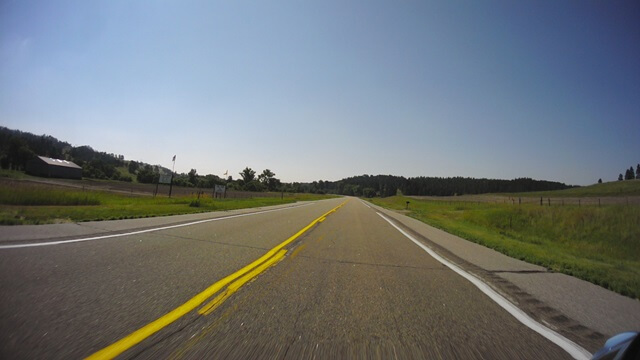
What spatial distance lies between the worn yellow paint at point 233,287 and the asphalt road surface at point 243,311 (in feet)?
0.19

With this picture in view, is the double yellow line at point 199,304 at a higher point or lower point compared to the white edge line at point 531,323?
higher

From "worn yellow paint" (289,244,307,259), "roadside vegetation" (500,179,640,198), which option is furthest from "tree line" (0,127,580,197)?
"worn yellow paint" (289,244,307,259)

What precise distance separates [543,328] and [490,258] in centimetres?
469

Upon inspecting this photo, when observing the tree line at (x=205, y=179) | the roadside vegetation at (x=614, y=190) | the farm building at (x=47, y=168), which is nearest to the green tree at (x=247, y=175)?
the tree line at (x=205, y=179)

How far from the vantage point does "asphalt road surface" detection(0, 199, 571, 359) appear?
8.29 ft

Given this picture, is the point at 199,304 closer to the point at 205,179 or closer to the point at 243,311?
the point at 243,311

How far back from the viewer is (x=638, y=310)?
413cm

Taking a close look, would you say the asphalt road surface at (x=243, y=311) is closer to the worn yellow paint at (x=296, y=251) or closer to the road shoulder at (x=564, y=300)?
the road shoulder at (x=564, y=300)

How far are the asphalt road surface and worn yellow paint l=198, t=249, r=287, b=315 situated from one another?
56mm

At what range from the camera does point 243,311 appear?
328cm

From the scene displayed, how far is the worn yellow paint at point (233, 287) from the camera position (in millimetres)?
3254

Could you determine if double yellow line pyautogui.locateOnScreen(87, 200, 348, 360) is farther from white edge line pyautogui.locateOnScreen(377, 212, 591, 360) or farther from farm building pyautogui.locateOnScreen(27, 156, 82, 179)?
farm building pyautogui.locateOnScreen(27, 156, 82, 179)

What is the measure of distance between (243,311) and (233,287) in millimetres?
826

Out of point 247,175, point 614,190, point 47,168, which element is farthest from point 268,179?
point 614,190
